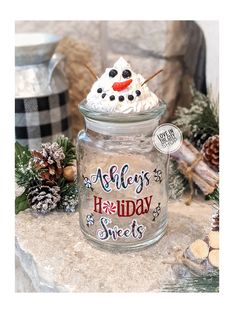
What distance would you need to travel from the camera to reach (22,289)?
0.69 m

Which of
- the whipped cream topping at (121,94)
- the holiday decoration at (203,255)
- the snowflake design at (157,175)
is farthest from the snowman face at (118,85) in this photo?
the holiday decoration at (203,255)

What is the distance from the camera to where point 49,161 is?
2.53 feet

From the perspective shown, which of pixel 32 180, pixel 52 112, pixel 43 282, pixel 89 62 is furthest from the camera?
pixel 89 62

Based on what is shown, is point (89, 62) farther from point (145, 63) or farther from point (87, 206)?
point (87, 206)

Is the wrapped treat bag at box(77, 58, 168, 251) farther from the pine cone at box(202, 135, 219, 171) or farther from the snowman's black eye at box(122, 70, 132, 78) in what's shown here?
the pine cone at box(202, 135, 219, 171)

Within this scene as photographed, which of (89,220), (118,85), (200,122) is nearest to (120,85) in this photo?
(118,85)

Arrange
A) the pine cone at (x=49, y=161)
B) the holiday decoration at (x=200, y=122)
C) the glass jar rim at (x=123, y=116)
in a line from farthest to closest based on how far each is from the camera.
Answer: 1. the holiday decoration at (x=200, y=122)
2. the pine cone at (x=49, y=161)
3. the glass jar rim at (x=123, y=116)

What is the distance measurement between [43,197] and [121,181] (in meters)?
0.17

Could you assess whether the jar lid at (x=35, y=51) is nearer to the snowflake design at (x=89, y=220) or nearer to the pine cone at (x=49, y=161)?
the pine cone at (x=49, y=161)

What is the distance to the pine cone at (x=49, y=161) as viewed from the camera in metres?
0.77

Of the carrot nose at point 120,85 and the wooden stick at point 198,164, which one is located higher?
the carrot nose at point 120,85

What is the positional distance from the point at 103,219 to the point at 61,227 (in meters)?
0.10

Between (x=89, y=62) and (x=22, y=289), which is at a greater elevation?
(x=89, y=62)

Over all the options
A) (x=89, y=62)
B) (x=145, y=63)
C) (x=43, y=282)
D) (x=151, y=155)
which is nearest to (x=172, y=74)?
(x=145, y=63)
